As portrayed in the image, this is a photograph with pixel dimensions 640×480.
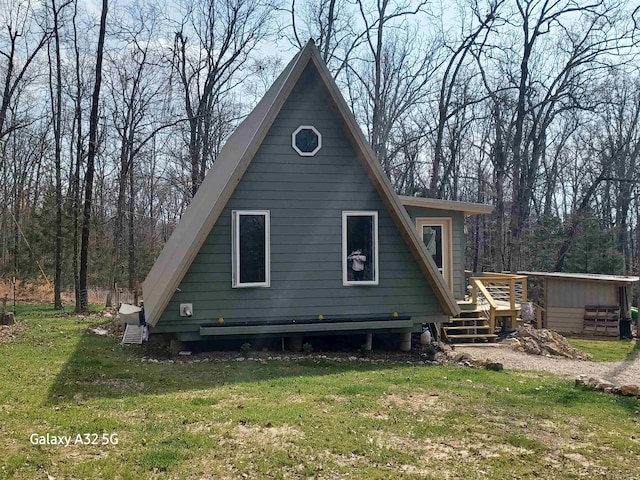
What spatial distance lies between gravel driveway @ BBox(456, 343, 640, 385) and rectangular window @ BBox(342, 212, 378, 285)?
2729 mm

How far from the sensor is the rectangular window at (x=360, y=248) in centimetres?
963

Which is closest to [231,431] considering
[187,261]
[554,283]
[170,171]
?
[187,261]

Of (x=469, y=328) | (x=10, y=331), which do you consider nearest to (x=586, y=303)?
(x=469, y=328)

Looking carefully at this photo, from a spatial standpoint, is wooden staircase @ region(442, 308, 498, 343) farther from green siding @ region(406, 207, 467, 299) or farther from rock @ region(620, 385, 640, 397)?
rock @ region(620, 385, 640, 397)

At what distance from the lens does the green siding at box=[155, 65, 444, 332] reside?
911cm

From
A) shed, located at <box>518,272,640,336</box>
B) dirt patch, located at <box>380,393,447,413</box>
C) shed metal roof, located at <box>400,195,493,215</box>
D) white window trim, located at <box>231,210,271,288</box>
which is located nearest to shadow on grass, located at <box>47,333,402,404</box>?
white window trim, located at <box>231,210,271,288</box>

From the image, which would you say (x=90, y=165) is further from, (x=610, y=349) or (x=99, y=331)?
(x=610, y=349)

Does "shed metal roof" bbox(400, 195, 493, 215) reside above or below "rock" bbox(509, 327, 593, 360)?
above

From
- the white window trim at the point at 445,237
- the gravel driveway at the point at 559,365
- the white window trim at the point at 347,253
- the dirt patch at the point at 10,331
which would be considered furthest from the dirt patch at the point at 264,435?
the white window trim at the point at 445,237

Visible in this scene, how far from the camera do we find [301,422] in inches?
215

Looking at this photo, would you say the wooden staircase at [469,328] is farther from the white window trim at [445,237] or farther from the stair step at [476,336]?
the white window trim at [445,237]

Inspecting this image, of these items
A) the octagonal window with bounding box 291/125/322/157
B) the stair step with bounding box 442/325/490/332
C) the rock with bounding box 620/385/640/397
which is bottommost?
the rock with bounding box 620/385/640/397

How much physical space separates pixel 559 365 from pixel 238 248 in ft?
21.5

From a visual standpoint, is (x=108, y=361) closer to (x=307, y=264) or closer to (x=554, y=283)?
(x=307, y=264)
